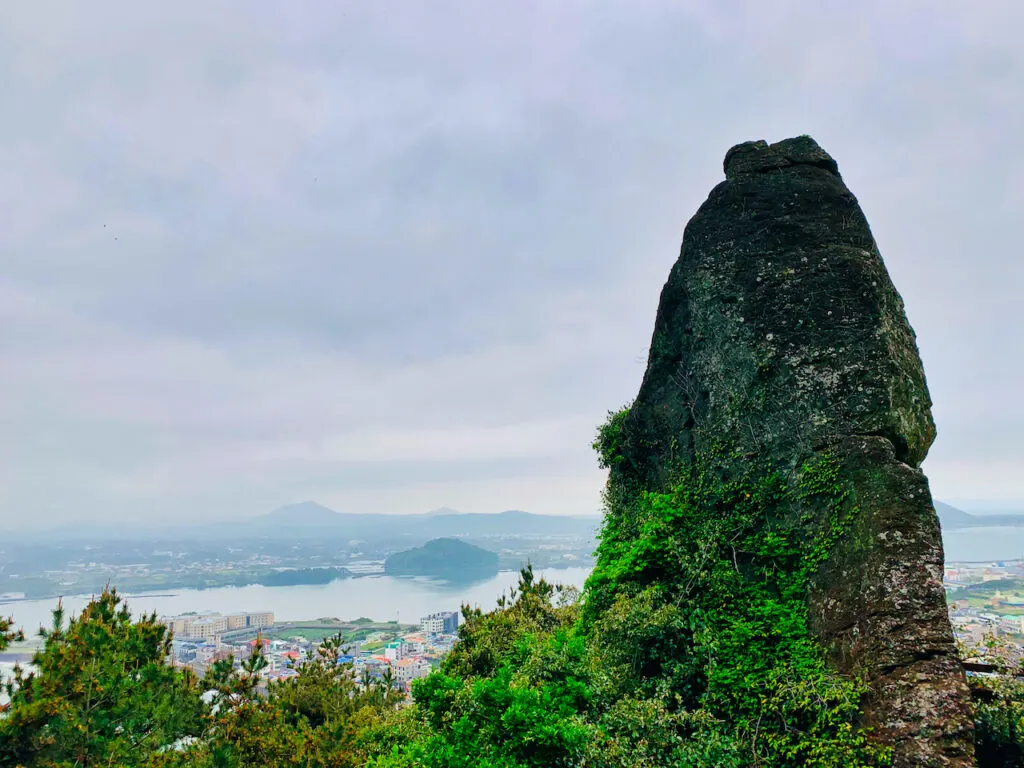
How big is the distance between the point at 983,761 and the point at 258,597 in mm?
92848

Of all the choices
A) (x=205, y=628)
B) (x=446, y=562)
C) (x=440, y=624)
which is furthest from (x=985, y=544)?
(x=446, y=562)

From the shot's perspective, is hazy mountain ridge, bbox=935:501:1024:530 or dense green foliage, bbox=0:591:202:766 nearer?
dense green foliage, bbox=0:591:202:766

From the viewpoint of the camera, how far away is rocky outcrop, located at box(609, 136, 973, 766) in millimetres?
7254

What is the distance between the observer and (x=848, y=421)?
370 inches

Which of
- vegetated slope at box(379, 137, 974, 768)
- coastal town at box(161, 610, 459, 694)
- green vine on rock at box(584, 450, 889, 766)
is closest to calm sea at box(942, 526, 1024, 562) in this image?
coastal town at box(161, 610, 459, 694)

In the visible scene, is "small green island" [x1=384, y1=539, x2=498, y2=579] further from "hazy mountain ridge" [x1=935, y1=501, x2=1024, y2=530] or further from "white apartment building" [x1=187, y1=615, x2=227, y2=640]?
"hazy mountain ridge" [x1=935, y1=501, x2=1024, y2=530]

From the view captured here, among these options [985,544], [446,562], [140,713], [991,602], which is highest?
[140,713]

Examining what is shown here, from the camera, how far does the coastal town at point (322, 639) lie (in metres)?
25.8

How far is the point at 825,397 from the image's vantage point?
32.1 ft

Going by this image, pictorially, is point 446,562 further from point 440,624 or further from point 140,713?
point 140,713

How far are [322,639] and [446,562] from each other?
8417 cm

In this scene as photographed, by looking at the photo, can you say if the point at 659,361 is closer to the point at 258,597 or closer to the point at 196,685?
the point at 196,685

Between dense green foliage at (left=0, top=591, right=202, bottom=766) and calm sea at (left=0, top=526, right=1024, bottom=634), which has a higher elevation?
dense green foliage at (left=0, top=591, right=202, bottom=766)

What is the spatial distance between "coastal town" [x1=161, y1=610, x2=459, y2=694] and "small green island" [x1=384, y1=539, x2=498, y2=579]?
1836 inches
